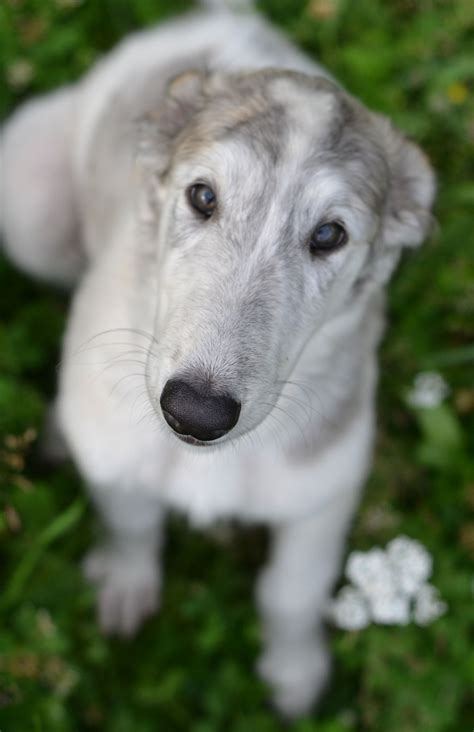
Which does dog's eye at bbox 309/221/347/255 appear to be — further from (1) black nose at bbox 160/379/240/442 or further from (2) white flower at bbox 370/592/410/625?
(2) white flower at bbox 370/592/410/625

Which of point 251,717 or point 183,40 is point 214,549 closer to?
point 251,717

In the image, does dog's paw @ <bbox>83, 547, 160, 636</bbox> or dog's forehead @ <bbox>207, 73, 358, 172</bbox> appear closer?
dog's forehead @ <bbox>207, 73, 358, 172</bbox>

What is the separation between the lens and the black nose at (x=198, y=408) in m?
2.62

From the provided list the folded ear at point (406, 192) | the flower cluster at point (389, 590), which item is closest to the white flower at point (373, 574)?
the flower cluster at point (389, 590)

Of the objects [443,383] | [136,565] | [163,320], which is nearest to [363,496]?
[443,383]

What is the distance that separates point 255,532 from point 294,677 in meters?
0.91

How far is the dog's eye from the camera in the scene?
3104 millimetres

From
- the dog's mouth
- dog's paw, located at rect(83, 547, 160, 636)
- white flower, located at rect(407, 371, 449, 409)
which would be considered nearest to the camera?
the dog's mouth

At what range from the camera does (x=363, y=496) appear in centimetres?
512

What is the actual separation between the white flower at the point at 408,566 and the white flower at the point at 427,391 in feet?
4.06

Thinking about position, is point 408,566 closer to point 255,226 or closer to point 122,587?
point 122,587

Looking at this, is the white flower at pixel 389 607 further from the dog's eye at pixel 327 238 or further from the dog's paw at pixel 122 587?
the dog's eye at pixel 327 238

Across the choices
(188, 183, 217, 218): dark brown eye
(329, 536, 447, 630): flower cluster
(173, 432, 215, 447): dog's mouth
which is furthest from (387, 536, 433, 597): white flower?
(188, 183, 217, 218): dark brown eye

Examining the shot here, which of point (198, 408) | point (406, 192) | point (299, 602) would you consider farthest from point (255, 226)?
point (299, 602)
